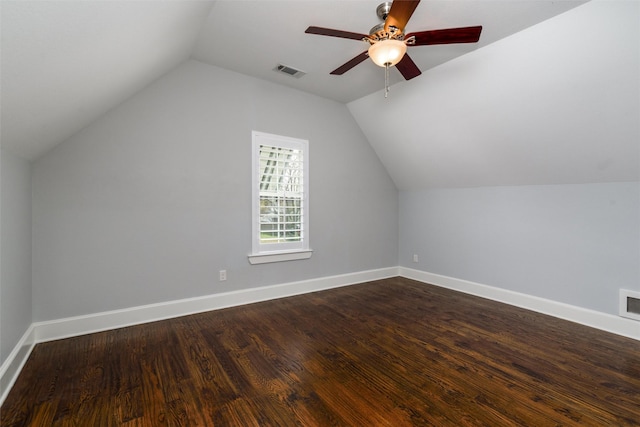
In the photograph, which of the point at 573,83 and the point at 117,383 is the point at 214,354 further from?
the point at 573,83

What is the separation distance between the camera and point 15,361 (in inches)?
79.0

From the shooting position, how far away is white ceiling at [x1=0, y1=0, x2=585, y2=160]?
1203 millimetres

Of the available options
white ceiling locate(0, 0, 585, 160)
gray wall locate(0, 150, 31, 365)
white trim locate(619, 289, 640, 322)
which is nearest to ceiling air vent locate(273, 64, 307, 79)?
white ceiling locate(0, 0, 585, 160)

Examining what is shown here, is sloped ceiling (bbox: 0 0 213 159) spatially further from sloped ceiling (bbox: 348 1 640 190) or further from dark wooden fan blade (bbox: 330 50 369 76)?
sloped ceiling (bbox: 348 1 640 190)

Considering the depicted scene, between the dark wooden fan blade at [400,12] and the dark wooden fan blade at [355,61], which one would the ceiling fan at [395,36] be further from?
the dark wooden fan blade at [355,61]

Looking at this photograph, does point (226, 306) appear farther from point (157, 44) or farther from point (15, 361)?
point (157, 44)

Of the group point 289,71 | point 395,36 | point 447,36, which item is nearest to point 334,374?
point 395,36

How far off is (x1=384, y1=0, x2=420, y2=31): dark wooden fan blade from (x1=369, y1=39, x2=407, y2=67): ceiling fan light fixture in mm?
84

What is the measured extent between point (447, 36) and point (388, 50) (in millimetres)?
424

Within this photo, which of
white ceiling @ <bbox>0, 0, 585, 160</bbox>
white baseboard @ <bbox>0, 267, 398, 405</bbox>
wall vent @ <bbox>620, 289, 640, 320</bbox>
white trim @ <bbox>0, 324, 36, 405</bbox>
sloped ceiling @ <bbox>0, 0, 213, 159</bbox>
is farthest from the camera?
wall vent @ <bbox>620, 289, 640, 320</bbox>

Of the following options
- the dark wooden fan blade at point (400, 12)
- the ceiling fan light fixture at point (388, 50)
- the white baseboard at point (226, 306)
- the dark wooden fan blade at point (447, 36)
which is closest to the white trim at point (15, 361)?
the white baseboard at point (226, 306)

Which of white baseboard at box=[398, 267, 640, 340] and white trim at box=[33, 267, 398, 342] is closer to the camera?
white trim at box=[33, 267, 398, 342]

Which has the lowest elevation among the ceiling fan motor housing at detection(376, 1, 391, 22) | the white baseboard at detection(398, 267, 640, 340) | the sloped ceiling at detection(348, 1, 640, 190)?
the white baseboard at detection(398, 267, 640, 340)

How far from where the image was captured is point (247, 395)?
5.98 feet
